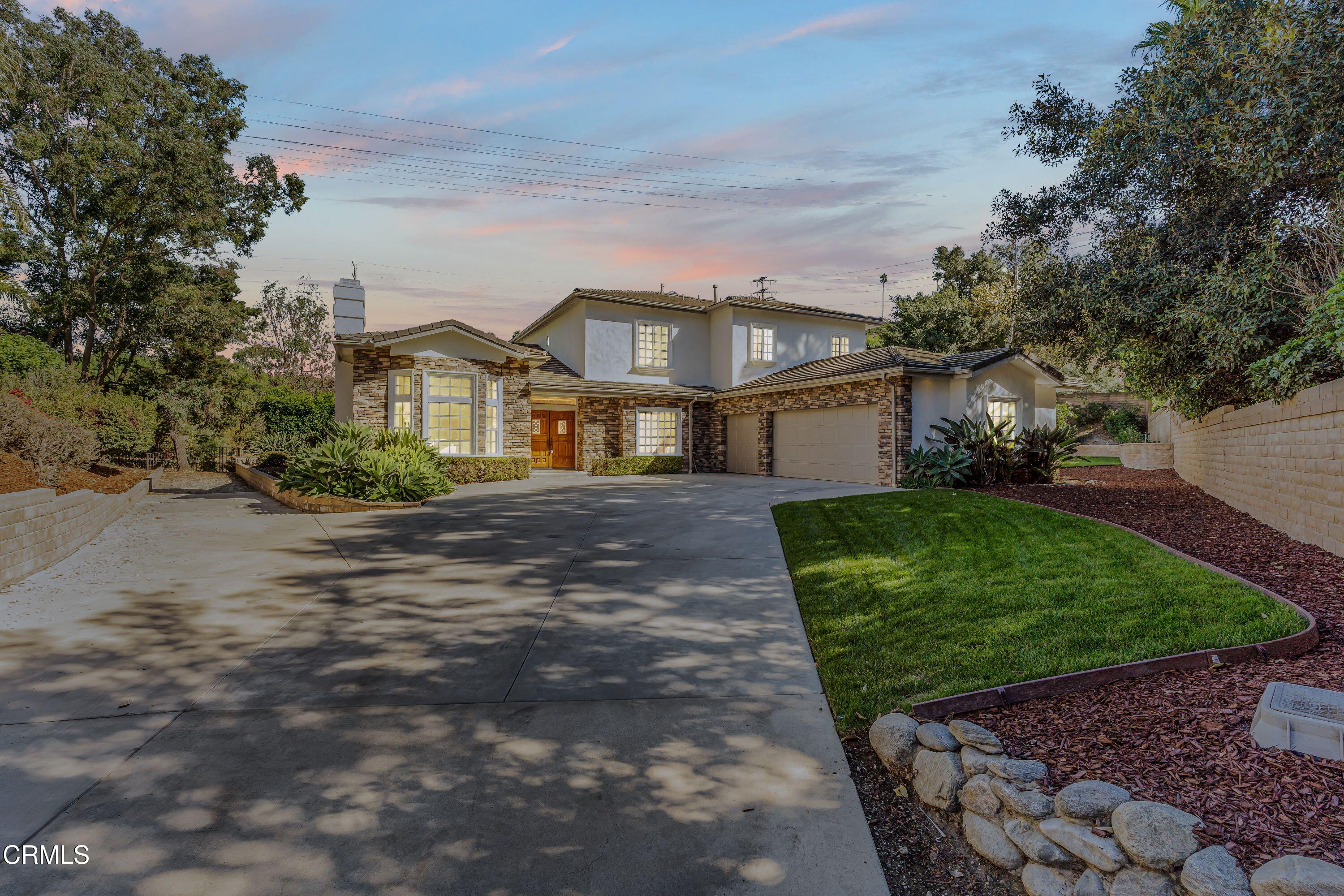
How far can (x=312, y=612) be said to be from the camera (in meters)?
5.66

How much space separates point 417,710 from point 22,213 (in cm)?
1053

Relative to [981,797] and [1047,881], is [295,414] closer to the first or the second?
[981,797]

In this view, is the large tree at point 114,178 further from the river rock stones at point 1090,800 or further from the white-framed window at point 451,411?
the river rock stones at point 1090,800

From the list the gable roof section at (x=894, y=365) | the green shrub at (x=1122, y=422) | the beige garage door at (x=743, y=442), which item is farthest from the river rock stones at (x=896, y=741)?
the green shrub at (x=1122, y=422)

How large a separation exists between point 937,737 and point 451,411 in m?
15.8

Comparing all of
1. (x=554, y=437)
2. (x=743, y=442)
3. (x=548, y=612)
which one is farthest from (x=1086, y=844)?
(x=554, y=437)

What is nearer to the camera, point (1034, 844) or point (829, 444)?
point (1034, 844)

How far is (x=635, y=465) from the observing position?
66.2ft

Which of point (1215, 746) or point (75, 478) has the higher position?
point (75, 478)

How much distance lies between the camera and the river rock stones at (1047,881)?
2352 millimetres

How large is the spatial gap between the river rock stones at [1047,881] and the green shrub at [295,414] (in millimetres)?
22815

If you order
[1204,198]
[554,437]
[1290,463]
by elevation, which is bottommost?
[1290,463]

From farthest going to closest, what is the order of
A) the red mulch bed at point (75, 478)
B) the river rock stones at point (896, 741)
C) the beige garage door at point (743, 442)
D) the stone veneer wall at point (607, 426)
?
the stone veneer wall at point (607, 426)
the beige garage door at point (743, 442)
the red mulch bed at point (75, 478)
the river rock stones at point (896, 741)

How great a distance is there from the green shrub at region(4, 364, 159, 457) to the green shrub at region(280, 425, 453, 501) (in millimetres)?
4262
